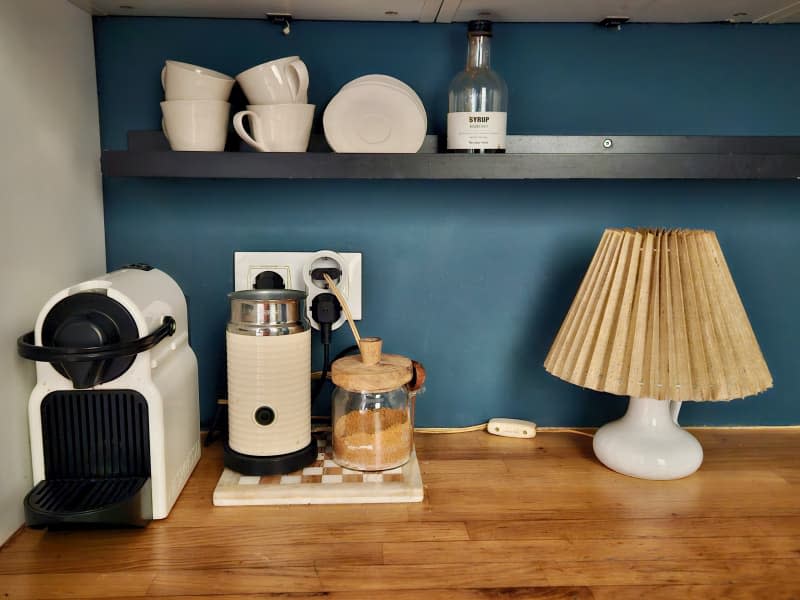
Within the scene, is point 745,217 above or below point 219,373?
above

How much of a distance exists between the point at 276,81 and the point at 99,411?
571 mm

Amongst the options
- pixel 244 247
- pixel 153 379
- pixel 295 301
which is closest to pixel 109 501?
pixel 153 379

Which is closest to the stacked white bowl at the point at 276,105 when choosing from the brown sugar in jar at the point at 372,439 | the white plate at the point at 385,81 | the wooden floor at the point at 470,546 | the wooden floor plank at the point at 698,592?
the white plate at the point at 385,81

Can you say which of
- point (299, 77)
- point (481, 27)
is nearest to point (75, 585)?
point (299, 77)

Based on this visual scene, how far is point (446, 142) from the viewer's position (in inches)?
49.1

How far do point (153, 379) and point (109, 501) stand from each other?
0.17 metres

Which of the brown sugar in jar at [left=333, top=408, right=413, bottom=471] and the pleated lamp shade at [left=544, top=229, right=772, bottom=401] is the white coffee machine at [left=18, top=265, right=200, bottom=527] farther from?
the pleated lamp shade at [left=544, top=229, right=772, bottom=401]

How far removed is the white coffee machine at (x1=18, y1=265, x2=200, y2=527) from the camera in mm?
919

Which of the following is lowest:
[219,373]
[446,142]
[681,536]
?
[681,536]

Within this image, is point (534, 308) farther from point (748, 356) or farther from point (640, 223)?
point (748, 356)

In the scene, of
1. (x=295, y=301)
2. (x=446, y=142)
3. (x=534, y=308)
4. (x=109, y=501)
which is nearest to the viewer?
(x=109, y=501)

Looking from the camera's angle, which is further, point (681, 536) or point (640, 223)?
point (640, 223)

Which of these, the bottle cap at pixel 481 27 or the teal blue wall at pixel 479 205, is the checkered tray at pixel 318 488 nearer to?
the teal blue wall at pixel 479 205

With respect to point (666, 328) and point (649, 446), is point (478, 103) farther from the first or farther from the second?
point (649, 446)
